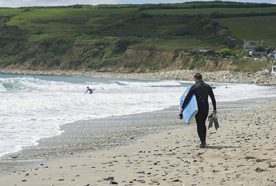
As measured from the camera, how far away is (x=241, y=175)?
31.3 feet

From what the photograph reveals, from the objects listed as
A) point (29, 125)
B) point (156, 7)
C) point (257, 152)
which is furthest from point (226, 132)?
point (156, 7)

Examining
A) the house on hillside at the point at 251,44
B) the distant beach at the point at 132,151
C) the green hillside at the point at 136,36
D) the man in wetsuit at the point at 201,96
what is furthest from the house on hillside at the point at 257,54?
the man in wetsuit at the point at 201,96

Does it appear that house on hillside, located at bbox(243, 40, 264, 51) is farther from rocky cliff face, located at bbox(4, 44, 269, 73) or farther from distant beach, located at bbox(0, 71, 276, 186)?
distant beach, located at bbox(0, 71, 276, 186)

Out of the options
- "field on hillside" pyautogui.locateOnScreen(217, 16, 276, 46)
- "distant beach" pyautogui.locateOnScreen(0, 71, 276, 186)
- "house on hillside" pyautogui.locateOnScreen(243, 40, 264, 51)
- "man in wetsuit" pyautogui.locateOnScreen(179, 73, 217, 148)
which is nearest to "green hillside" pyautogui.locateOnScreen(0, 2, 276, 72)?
"field on hillside" pyautogui.locateOnScreen(217, 16, 276, 46)

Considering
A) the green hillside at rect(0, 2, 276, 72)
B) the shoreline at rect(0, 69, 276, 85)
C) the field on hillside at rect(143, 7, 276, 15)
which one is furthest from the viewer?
the field on hillside at rect(143, 7, 276, 15)

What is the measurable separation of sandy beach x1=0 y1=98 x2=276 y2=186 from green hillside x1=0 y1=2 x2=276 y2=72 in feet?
332

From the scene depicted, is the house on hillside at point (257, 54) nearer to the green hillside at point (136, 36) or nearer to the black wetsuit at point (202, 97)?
the green hillside at point (136, 36)

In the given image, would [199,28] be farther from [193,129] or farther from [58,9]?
[193,129]

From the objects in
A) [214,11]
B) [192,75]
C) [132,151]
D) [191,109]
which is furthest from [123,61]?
[132,151]

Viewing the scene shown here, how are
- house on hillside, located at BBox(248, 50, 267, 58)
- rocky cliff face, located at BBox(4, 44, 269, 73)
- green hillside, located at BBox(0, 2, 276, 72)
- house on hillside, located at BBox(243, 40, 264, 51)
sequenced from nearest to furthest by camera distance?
1. rocky cliff face, located at BBox(4, 44, 269, 73)
2. house on hillside, located at BBox(248, 50, 267, 58)
3. house on hillside, located at BBox(243, 40, 264, 51)
4. green hillside, located at BBox(0, 2, 276, 72)

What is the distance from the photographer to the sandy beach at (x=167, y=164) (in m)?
9.55

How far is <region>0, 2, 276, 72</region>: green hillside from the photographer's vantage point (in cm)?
12988

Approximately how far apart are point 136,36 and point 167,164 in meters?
132

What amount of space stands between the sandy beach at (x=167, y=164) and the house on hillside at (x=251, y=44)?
109 m
